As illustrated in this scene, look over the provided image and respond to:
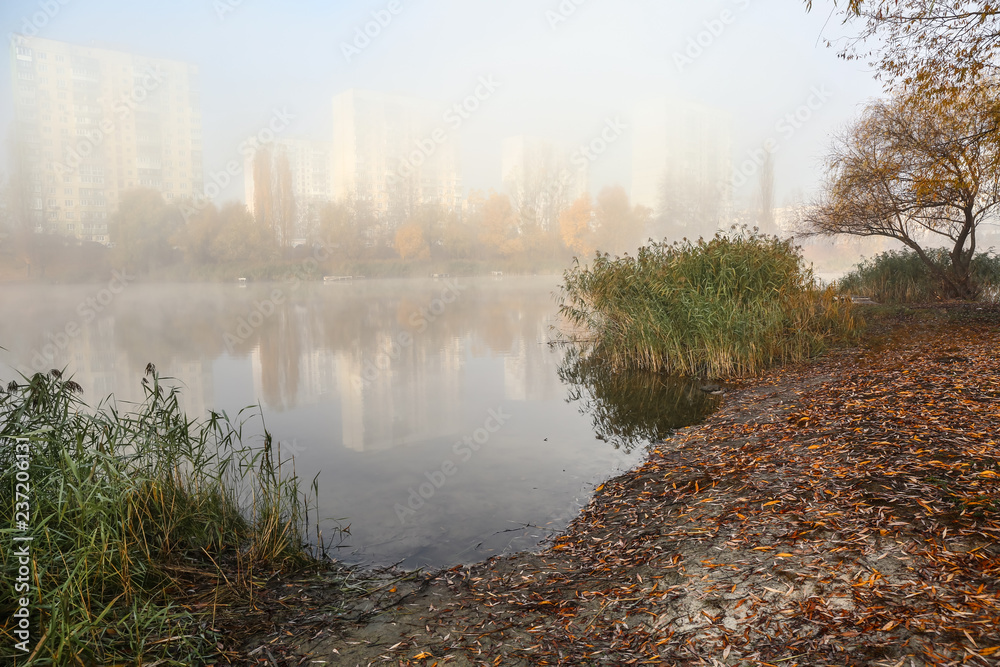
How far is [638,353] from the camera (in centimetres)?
1191

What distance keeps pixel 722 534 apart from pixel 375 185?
101087 millimetres

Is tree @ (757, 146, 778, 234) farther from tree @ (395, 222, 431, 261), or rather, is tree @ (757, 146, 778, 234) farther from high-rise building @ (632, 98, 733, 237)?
tree @ (395, 222, 431, 261)

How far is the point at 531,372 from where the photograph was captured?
44.3ft

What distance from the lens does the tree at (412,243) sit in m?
61.8

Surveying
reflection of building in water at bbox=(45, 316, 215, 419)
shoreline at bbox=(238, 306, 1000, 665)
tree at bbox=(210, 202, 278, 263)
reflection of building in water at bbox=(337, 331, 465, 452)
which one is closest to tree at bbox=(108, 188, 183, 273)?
tree at bbox=(210, 202, 278, 263)

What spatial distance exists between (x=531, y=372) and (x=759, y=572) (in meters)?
10.0

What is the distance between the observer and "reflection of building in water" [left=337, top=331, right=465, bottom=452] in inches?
345

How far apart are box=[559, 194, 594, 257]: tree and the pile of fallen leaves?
57.1 metres

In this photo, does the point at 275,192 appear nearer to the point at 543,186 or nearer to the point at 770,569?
the point at 543,186

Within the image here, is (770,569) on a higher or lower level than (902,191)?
lower

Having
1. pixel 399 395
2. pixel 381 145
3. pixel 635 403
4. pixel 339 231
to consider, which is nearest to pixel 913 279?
pixel 635 403

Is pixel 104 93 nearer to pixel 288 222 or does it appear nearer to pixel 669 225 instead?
pixel 288 222

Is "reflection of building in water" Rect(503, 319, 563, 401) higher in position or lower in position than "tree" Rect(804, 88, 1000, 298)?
lower

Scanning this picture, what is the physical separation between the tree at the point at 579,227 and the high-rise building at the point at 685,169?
73.2ft
